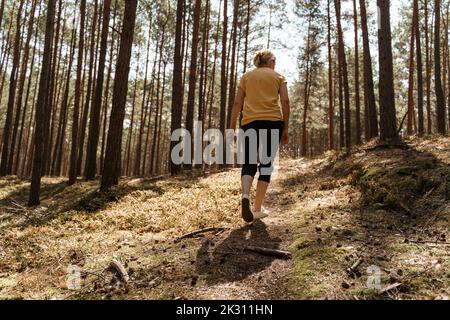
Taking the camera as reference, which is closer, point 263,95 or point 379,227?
point 379,227

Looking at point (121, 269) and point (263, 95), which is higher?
point (263, 95)

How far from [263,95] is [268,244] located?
6.32 feet

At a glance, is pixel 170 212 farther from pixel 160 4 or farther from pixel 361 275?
pixel 160 4

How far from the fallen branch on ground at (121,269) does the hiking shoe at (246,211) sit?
5.44ft

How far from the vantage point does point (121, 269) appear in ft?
12.3

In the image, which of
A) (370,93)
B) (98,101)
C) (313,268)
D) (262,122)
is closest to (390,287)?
(313,268)

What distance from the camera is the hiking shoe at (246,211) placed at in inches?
187

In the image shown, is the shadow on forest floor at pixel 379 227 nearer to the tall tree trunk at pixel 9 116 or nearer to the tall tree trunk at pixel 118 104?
the tall tree trunk at pixel 118 104

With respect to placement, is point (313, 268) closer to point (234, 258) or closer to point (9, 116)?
point (234, 258)

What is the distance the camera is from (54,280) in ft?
12.3

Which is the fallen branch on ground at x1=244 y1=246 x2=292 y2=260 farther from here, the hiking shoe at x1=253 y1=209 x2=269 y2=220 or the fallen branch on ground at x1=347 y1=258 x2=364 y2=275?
the hiking shoe at x1=253 y1=209 x2=269 y2=220

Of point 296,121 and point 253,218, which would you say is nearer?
point 253,218
